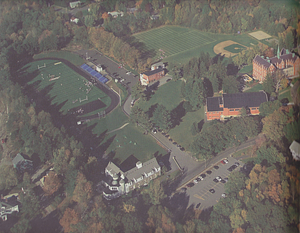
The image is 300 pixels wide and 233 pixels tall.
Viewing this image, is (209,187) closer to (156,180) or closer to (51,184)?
(156,180)

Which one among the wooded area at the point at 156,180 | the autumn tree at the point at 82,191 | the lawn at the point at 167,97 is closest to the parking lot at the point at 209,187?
the wooded area at the point at 156,180

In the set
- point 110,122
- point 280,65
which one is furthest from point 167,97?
point 280,65

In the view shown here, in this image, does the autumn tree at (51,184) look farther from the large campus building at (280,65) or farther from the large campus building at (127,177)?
the large campus building at (280,65)

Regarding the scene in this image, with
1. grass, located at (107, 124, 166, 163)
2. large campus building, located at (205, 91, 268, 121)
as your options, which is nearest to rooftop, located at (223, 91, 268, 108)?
large campus building, located at (205, 91, 268, 121)

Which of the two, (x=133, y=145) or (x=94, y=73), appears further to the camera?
(x=94, y=73)

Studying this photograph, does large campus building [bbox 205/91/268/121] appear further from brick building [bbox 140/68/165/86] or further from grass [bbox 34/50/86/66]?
grass [bbox 34/50/86/66]

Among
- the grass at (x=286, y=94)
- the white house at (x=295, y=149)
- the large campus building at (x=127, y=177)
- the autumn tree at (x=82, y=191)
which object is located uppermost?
the white house at (x=295, y=149)
